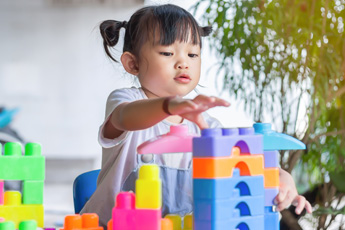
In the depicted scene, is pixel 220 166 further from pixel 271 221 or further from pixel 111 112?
pixel 111 112

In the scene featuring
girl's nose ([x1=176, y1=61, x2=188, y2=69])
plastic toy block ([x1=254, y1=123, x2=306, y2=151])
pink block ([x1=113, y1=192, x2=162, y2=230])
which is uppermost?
girl's nose ([x1=176, y1=61, x2=188, y2=69])

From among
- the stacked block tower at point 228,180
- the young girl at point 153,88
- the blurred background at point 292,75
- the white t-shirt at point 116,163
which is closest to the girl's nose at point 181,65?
the young girl at point 153,88

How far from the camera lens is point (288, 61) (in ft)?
6.23

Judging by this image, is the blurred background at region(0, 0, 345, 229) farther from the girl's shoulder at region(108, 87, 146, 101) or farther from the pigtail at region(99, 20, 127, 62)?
the girl's shoulder at region(108, 87, 146, 101)

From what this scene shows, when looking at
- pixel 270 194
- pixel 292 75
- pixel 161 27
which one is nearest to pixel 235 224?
pixel 270 194

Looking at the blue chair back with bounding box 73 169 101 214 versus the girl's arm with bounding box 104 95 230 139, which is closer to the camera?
the girl's arm with bounding box 104 95 230 139

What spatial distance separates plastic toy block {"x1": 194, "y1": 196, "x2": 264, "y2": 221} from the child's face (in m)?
0.37

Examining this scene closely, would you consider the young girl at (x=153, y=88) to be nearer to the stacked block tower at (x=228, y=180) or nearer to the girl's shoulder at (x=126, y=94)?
the girl's shoulder at (x=126, y=94)

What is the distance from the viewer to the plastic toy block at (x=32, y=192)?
0.83m

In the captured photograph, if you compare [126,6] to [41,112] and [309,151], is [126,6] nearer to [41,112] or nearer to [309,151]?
[41,112]

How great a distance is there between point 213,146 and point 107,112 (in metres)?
0.38

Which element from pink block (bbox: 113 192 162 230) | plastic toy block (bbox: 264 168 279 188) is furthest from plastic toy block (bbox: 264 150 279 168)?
pink block (bbox: 113 192 162 230)

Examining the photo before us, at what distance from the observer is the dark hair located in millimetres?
977

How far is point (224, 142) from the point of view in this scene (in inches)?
23.6
